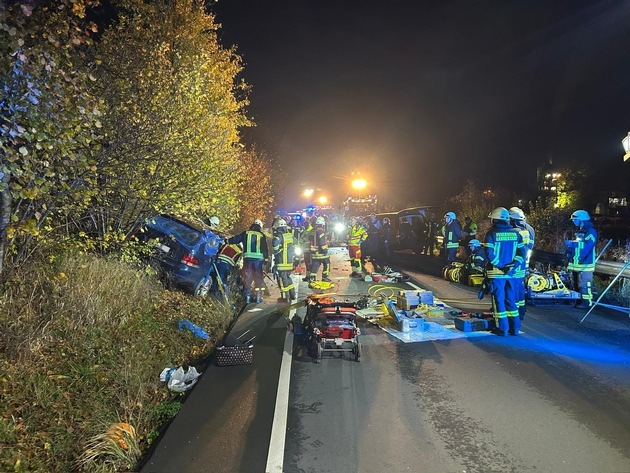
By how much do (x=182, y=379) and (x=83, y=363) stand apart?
3.71 feet

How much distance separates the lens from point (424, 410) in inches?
162

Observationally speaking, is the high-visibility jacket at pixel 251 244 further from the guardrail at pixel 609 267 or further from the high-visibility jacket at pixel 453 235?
the guardrail at pixel 609 267

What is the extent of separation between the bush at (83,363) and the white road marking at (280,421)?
1.10m

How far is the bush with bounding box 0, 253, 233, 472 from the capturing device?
351 centimetres

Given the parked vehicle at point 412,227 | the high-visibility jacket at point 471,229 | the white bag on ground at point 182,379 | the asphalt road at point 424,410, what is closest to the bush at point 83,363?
the white bag on ground at point 182,379

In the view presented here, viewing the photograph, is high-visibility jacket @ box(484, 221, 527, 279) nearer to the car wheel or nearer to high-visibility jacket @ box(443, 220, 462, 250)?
the car wheel

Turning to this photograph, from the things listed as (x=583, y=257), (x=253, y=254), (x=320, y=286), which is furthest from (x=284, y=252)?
(x=583, y=257)

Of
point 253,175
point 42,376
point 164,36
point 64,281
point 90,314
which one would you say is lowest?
point 42,376

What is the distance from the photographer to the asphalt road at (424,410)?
3318 millimetres

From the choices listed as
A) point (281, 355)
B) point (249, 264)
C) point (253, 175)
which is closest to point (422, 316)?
point (281, 355)

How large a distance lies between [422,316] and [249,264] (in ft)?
12.2

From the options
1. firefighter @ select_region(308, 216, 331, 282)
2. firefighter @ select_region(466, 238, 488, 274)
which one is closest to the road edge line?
firefighter @ select_region(308, 216, 331, 282)

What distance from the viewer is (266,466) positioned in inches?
128

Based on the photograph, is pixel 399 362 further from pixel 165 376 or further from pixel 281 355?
pixel 165 376
